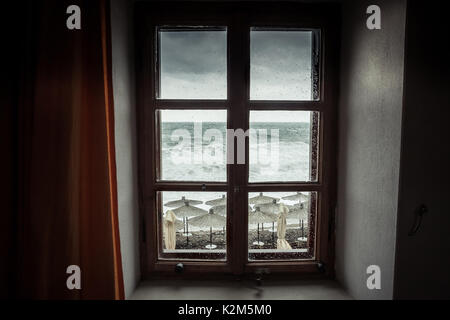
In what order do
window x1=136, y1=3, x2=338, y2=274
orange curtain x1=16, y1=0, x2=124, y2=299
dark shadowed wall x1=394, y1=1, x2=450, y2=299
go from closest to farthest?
orange curtain x1=16, y1=0, x2=124, y2=299 → dark shadowed wall x1=394, y1=1, x2=450, y2=299 → window x1=136, y1=3, x2=338, y2=274

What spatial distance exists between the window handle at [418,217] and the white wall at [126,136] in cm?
136

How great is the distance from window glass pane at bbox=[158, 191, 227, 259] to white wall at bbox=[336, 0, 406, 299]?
73cm

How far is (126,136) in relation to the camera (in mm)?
1505

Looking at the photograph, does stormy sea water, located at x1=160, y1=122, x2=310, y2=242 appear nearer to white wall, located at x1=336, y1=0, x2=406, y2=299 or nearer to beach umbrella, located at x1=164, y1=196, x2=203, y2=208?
beach umbrella, located at x1=164, y1=196, x2=203, y2=208

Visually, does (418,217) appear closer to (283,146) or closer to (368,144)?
(368,144)

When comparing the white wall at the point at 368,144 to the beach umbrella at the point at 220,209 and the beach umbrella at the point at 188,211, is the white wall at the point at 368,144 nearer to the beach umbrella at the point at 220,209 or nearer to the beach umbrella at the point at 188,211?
the beach umbrella at the point at 220,209

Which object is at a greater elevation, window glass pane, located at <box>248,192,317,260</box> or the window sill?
window glass pane, located at <box>248,192,317,260</box>

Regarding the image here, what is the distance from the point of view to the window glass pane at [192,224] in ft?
5.59

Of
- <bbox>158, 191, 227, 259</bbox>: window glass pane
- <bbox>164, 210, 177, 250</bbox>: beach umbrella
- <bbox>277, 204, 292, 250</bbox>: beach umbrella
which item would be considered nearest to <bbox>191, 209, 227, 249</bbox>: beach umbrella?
<bbox>158, 191, 227, 259</bbox>: window glass pane

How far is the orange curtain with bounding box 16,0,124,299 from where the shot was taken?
0.94 meters

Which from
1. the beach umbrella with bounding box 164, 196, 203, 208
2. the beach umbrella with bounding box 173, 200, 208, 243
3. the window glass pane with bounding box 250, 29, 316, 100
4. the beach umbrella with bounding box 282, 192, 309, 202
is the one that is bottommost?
the beach umbrella with bounding box 173, 200, 208, 243

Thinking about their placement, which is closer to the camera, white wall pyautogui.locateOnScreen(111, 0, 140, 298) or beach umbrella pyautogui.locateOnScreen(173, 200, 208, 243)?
white wall pyautogui.locateOnScreen(111, 0, 140, 298)

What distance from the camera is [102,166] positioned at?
106 cm

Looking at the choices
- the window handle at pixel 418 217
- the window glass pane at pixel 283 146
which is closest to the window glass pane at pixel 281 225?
the window glass pane at pixel 283 146
